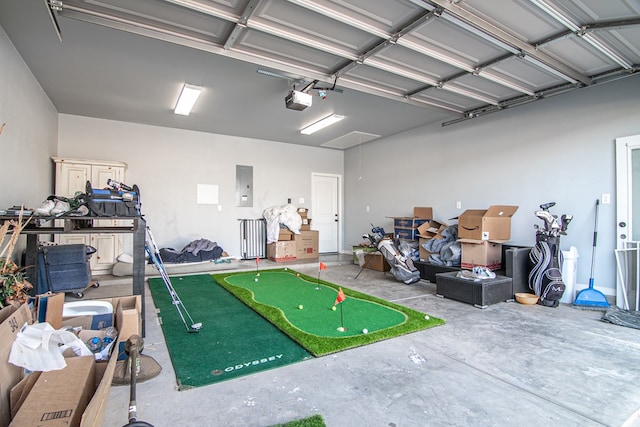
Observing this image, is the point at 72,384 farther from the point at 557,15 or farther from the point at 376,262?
the point at 376,262

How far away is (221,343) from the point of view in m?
2.85

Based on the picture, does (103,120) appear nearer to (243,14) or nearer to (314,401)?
(243,14)

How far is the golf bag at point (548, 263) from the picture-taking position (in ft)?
13.2

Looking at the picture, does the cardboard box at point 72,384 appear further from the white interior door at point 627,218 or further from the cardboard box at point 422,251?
the white interior door at point 627,218

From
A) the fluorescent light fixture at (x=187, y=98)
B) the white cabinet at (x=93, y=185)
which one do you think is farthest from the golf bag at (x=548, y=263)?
the white cabinet at (x=93, y=185)

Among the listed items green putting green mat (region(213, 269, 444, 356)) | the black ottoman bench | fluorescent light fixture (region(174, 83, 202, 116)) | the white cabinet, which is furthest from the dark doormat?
the white cabinet

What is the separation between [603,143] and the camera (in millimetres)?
4137

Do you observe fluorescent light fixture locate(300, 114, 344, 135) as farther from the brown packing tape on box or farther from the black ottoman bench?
the brown packing tape on box

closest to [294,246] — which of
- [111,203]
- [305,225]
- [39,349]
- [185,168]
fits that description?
[305,225]

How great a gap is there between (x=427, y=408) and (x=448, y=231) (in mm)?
4168

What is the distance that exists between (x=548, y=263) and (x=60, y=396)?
498cm

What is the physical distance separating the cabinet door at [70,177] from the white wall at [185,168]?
2.24 ft

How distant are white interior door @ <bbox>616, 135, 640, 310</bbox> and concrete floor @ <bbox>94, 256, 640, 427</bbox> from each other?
0.95m

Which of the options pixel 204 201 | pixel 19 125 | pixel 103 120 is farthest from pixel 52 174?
pixel 204 201
